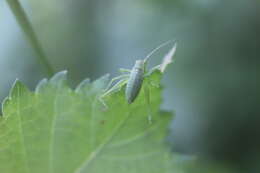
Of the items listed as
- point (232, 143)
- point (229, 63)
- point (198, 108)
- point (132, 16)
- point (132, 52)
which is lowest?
point (232, 143)

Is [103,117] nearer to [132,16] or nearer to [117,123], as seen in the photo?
[117,123]

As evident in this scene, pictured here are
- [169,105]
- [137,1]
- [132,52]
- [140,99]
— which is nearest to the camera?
[140,99]

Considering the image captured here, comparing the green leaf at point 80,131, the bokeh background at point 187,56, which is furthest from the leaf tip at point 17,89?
the bokeh background at point 187,56

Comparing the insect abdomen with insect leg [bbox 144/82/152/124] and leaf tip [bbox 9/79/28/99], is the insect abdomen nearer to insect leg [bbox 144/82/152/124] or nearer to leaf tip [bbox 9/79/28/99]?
insect leg [bbox 144/82/152/124]

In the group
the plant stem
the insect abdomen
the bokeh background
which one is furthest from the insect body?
the bokeh background

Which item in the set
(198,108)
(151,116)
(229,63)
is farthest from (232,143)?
(151,116)

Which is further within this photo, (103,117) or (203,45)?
(203,45)
